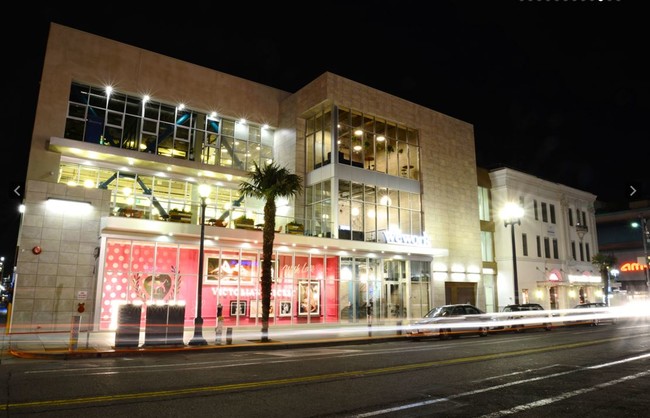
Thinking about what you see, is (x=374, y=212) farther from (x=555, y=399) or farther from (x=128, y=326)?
(x=555, y=399)

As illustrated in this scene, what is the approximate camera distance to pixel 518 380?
30.5ft

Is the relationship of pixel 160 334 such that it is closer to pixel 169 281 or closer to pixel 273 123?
pixel 169 281

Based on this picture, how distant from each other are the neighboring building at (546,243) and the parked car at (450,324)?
1658 centimetres

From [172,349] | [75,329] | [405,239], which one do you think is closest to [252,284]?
[172,349]

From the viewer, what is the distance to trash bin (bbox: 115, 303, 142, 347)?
15992mm

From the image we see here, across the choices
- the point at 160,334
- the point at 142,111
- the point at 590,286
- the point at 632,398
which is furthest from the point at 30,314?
the point at 590,286

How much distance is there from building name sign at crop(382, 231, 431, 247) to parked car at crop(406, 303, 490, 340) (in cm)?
712

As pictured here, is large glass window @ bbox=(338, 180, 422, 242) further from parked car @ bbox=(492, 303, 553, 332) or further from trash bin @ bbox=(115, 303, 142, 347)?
trash bin @ bbox=(115, 303, 142, 347)

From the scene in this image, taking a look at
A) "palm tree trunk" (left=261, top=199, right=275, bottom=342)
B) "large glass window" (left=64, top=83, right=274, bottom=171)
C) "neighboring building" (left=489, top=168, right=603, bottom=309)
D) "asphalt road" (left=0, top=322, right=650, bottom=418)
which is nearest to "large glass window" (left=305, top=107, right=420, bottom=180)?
"large glass window" (left=64, top=83, right=274, bottom=171)

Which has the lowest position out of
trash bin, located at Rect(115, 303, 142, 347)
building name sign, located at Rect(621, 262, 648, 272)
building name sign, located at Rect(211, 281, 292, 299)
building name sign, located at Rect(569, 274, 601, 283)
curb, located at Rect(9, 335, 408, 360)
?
curb, located at Rect(9, 335, 408, 360)

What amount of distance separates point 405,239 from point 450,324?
9.33 meters

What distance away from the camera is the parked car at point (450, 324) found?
2123 cm

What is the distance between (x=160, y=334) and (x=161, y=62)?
59.2ft

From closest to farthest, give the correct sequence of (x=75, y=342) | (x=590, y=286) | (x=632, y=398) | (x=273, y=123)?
(x=632, y=398)
(x=75, y=342)
(x=273, y=123)
(x=590, y=286)
